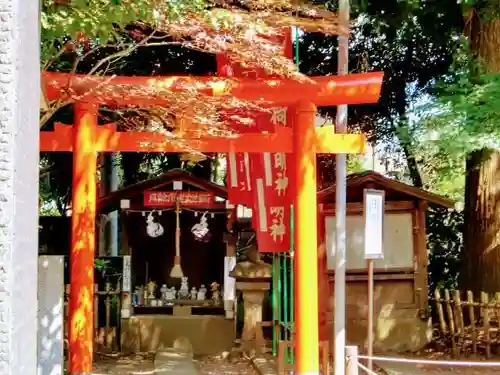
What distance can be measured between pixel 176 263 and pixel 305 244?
5.14 m

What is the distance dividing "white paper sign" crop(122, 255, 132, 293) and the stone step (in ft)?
4.57

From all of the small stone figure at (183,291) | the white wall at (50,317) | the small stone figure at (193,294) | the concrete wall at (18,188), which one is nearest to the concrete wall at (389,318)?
the small stone figure at (193,294)

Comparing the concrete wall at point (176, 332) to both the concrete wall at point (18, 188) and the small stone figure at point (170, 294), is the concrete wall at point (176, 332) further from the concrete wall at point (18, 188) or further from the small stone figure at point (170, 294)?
the concrete wall at point (18, 188)

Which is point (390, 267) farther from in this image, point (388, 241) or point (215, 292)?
point (215, 292)

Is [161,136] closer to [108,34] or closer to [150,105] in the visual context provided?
[150,105]

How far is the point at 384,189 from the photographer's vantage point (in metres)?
12.5

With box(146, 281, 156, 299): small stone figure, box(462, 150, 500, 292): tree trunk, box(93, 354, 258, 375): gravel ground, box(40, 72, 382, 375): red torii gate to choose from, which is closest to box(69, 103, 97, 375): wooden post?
box(40, 72, 382, 375): red torii gate

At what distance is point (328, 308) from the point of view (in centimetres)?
1209

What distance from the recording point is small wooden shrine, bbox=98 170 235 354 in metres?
13.4

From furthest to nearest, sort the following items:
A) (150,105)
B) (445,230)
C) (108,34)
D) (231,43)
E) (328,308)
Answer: (445,230) → (328,308) → (150,105) → (231,43) → (108,34)

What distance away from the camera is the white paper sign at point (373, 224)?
7.56m

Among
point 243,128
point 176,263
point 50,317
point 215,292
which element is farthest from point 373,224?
point 215,292

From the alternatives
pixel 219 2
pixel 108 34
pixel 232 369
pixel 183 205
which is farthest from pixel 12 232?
pixel 183 205

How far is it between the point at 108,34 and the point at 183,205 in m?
8.08
